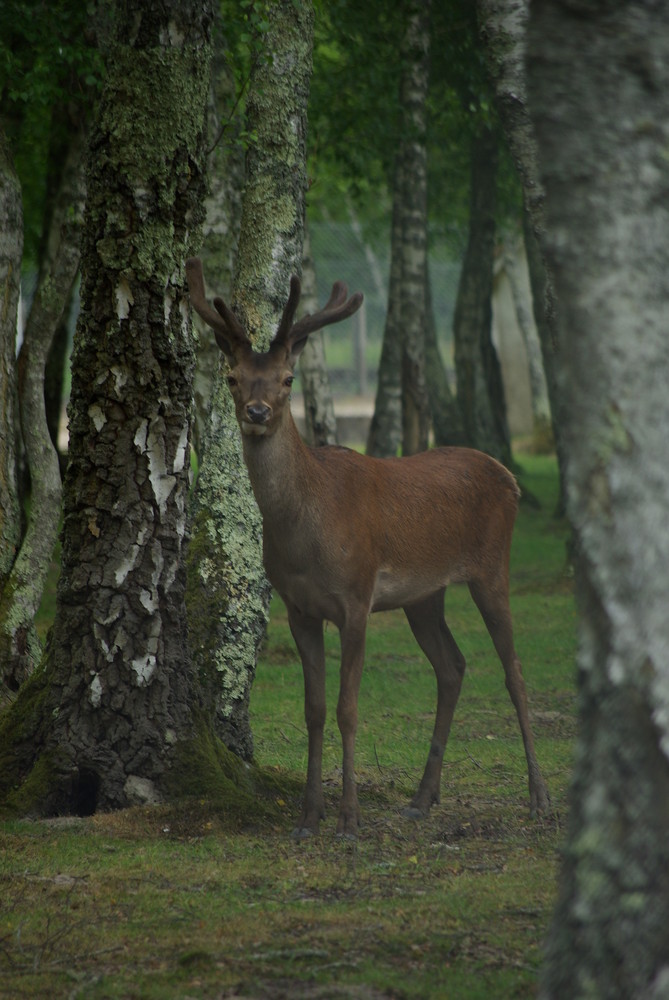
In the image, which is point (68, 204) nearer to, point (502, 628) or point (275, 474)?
point (275, 474)

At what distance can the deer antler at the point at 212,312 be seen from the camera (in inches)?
233

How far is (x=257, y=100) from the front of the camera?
7492 mm

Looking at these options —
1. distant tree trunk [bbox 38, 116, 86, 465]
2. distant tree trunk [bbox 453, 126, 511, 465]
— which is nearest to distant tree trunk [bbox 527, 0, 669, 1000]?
distant tree trunk [bbox 38, 116, 86, 465]

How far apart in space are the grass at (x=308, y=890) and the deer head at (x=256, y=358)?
5.66ft

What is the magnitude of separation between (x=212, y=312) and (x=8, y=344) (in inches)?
91.0

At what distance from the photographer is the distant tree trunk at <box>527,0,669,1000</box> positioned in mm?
3119

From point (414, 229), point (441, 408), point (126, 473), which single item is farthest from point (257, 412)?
point (441, 408)

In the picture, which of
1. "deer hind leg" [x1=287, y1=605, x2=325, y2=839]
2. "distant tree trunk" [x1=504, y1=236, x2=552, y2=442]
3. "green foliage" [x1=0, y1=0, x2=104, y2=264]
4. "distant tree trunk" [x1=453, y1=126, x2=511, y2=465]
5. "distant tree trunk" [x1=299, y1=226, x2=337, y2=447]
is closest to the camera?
"deer hind leg" [x1=287, y1=605, x2=325, y2=839]

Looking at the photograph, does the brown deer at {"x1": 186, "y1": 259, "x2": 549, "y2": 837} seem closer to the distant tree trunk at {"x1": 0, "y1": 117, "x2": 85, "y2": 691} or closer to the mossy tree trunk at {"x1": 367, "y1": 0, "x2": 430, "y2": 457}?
the distant tree trunk at {"x1": 0, "y1": 117, "x2": 85, "y2": 691}

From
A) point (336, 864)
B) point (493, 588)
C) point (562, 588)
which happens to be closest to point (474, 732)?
point (493, 588)

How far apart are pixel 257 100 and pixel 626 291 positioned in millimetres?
4723

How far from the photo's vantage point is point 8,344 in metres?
7.89

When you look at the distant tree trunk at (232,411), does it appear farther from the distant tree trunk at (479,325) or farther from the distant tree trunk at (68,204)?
the distant tree trunk at (479,325)

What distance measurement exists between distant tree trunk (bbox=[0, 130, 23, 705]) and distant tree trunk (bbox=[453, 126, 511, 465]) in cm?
1071
